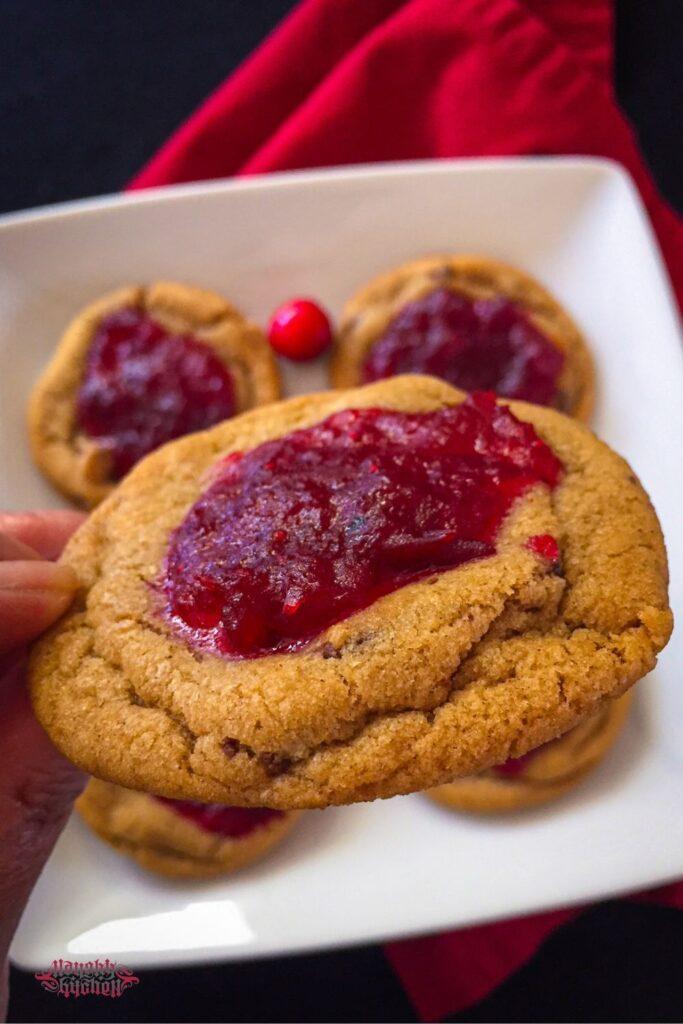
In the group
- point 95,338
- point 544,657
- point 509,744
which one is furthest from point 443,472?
point 95,338

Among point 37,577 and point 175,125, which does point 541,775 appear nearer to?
point 37,577

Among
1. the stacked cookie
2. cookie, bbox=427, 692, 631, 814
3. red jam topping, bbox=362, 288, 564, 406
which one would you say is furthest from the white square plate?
the stacked cookie

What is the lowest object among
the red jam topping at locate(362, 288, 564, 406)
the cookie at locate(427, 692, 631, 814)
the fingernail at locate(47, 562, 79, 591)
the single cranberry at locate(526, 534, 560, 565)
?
the cookie at locate(427, 692, 631, 814)

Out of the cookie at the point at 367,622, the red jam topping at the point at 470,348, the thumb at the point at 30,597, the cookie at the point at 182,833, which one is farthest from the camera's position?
the red jam topping at the point at 470,348

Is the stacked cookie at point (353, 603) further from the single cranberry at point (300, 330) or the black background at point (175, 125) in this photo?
the black background at point (175, 125)

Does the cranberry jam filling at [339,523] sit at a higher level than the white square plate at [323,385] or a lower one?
higher

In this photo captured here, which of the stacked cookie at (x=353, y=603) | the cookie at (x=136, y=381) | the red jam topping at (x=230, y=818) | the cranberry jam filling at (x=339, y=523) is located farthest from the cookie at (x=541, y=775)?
the cookie at (x=136, y=381)

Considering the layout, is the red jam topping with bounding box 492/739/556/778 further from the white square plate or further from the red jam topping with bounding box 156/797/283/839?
the red jam topping with bounding box 156/797/283/839

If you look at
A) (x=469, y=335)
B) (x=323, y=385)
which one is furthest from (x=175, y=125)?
(x=469, y=335)
